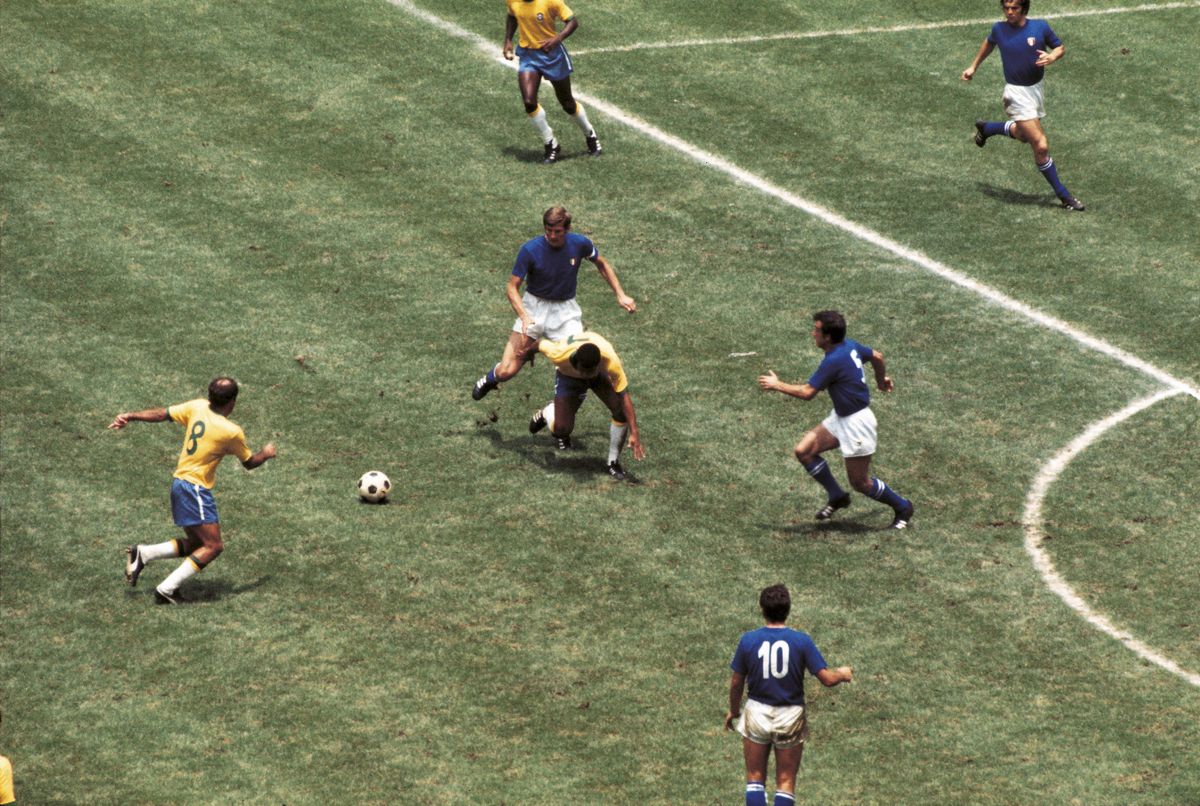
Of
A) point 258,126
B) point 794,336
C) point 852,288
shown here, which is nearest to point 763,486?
point 794,336

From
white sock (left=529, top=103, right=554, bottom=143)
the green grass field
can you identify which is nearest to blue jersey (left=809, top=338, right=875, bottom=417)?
the green grass field

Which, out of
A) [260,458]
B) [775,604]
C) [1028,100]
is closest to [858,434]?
[775,604]

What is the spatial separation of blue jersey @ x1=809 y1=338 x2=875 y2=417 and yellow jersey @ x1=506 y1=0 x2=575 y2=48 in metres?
10.2

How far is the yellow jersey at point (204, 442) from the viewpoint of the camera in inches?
683

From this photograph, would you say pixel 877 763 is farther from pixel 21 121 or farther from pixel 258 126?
pixel 21 121

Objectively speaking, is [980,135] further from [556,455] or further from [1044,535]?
[556,455]

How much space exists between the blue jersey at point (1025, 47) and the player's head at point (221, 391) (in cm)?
1303

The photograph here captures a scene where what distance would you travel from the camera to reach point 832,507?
19.1 m

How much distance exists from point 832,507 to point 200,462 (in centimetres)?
661

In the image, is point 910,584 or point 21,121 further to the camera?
point 21,121

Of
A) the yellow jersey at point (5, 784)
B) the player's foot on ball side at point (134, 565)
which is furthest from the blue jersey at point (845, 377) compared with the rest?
the yellow jersey at point (5, 784)

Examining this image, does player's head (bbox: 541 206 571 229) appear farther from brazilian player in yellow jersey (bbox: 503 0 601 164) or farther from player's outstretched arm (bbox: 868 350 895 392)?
brazilian player in yellow jersey (bbox: 503 0 601 164)

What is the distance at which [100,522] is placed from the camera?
760 inches

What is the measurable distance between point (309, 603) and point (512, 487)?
9.95 ft
